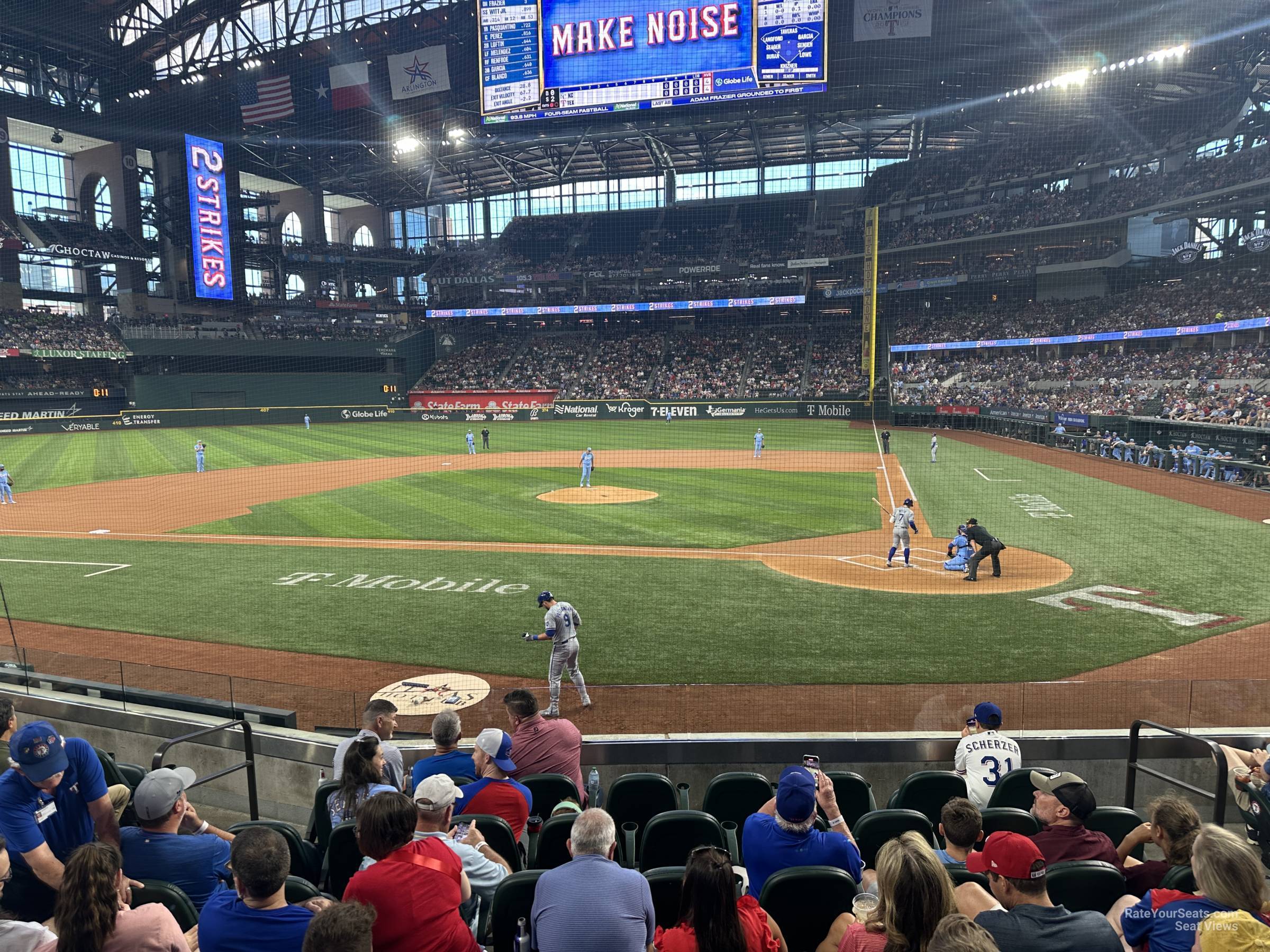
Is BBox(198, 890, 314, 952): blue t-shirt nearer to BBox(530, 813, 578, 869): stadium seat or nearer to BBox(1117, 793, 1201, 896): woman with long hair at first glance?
BBox(530, 813, 578, 869): stadium seat

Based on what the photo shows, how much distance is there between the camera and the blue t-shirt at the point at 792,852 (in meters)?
4.31

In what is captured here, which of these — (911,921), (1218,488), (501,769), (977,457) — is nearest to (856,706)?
(501,769)

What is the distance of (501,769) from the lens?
226 inches

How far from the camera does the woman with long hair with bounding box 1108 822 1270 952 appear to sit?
10.9 ft

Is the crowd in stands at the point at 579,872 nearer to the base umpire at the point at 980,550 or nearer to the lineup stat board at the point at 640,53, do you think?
the base umpire at the point at 980,550

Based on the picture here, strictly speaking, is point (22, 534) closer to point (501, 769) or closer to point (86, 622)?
point (86, 622)

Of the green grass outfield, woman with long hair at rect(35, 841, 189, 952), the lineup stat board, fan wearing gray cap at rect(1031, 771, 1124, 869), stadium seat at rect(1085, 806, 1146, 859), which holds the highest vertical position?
the lineup stat board

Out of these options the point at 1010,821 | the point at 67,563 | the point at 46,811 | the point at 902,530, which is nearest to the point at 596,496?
the point at 902,530

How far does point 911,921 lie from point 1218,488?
29.5m

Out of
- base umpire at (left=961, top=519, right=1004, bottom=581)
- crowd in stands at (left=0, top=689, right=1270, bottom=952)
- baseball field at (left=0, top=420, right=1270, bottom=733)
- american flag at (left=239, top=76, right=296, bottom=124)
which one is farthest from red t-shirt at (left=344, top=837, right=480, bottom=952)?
american flag at (left=239, top=76, right=296, bottom=124)

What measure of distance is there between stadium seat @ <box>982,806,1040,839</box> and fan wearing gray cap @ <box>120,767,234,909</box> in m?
4.52

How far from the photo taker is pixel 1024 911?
138 inches

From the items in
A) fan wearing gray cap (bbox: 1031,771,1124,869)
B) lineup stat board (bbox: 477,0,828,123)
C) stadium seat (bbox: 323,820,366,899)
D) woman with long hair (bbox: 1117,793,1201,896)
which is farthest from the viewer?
lineup stat board (bbox: 477,0,828,123)

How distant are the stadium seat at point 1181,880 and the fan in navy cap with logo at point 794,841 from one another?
1531 millimetres
